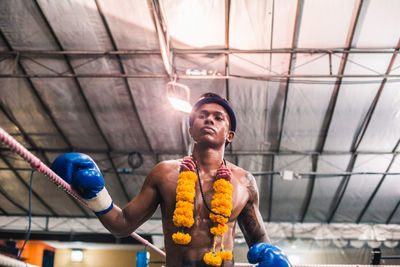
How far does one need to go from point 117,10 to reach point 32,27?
1.64 metres

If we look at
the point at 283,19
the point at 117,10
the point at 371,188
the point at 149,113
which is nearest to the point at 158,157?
the point at 149,113

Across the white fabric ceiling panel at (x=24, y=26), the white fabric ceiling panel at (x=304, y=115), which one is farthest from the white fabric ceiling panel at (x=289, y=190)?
the white fabric ceiling panel at (x=24, y=26)

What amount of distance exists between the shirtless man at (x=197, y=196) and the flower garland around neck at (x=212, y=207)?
0.03m

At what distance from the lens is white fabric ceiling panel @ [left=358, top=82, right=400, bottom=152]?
7.09 metres

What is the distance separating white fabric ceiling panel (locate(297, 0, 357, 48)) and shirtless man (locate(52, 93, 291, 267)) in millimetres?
4649

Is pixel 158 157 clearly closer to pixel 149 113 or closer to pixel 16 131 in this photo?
pixel 149 113

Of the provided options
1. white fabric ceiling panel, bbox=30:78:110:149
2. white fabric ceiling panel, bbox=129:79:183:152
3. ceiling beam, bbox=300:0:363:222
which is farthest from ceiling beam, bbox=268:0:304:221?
white fabric ceiling panel, bbox=30:78:110:149

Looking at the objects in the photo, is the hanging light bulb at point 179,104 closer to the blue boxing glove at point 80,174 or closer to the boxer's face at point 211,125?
the boxer's face at point 211,125

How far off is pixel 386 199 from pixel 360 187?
27.5 inches

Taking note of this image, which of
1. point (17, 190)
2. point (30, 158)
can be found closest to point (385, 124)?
point (30, 158)

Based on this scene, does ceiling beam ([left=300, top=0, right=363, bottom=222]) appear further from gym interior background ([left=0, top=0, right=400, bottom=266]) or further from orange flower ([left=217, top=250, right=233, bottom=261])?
orange flower ([left=217, top=250, right=233, bottom=261])

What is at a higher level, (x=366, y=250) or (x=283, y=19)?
(x=283, y=19)

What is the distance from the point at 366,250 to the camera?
9.36 meters

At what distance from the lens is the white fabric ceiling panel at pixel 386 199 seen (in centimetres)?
848
